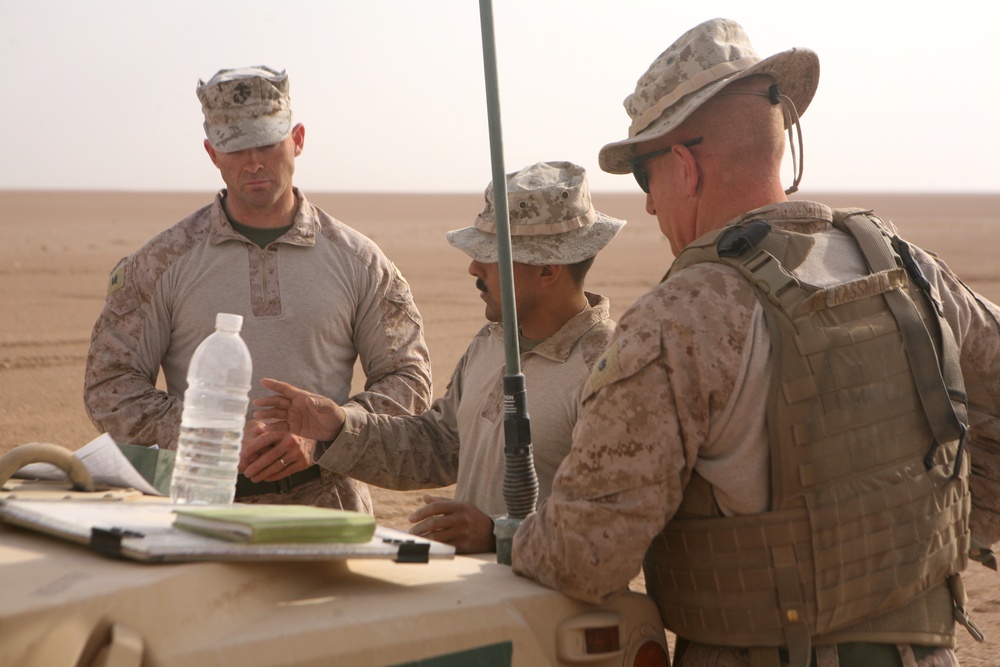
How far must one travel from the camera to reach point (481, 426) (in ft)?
11.3

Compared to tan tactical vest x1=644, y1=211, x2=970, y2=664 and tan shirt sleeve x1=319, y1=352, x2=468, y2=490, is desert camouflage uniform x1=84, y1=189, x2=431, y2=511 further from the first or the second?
tan tactical vest x1=644, y1=211, x2=970, y2=664

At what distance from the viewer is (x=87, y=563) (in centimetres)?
193

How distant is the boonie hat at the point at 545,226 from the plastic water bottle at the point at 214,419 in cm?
83

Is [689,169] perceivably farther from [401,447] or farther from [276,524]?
[401,447]

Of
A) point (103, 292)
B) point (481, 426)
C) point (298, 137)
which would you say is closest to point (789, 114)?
point (481, 426)

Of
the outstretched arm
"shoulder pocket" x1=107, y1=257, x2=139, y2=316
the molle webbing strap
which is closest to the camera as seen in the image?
the molle webbing strap

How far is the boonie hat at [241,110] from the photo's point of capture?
4.22 meters

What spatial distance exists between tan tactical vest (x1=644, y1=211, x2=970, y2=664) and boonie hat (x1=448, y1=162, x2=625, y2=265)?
1.09 m

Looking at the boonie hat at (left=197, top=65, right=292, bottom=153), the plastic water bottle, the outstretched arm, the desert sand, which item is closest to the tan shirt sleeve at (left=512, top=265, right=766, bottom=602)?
the plastic water bottle

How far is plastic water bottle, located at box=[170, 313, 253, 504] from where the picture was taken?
2707 millimetres

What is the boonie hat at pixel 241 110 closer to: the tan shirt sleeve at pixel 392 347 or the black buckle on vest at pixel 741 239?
the tan shirt sleeve at pixel 392 347

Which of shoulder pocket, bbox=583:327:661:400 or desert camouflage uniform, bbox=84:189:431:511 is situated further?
desert camouflage uniform, bbox=84:189:431:511

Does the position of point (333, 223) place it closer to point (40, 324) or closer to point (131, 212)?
point (40, 324)

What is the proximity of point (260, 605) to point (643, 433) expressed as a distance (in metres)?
0.76
